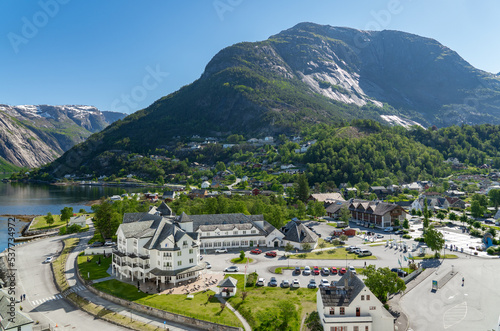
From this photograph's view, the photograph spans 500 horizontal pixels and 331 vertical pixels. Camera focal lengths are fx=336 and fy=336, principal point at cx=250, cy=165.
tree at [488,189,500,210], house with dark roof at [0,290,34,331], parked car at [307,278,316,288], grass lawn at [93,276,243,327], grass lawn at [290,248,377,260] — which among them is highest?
tree at [488,189,500,210]

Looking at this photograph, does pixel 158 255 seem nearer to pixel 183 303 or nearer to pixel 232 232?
pixel 183 303

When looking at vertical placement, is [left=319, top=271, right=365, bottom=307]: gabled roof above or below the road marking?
above

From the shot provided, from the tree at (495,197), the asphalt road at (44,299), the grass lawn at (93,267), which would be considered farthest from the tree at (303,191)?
the asphalt road at (44,299)

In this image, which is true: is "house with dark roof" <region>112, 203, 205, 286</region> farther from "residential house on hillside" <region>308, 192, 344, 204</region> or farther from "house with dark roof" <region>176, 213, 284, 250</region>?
"residential house on hillside" <region>308, 192, 344, 204</region>

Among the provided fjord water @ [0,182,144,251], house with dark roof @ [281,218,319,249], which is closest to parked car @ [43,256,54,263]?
fjord water @ [0,182,144,251]

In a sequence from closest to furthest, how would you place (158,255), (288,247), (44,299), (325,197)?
(44,299) → (158,255) → (288,247) → (325,197)

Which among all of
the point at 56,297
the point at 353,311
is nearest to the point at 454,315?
the point at 353,311

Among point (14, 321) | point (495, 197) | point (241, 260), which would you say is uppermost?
point (495, 197)

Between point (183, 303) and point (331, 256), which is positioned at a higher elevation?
point (331, 256)
